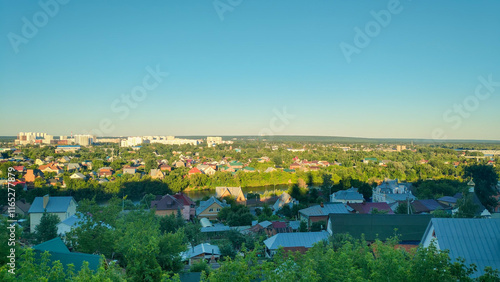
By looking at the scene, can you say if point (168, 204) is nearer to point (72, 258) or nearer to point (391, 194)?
point (72, 258)

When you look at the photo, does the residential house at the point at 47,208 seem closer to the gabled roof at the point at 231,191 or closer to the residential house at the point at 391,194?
the gabled roof at the point at 231,191

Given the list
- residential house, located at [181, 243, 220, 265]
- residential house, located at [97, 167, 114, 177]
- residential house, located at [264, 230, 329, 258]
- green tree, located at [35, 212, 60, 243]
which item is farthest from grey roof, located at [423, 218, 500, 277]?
residential house, located at [97, 167, 114, 177]

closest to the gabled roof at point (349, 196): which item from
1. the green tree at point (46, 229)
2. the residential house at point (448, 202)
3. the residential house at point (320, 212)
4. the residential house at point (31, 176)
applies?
the residential house at point (320, 212)

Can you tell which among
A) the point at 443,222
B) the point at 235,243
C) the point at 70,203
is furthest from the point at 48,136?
the point at 443,222

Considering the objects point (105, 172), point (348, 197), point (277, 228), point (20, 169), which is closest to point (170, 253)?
point (277, 228)

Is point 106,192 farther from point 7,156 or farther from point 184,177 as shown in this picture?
point 7,156
